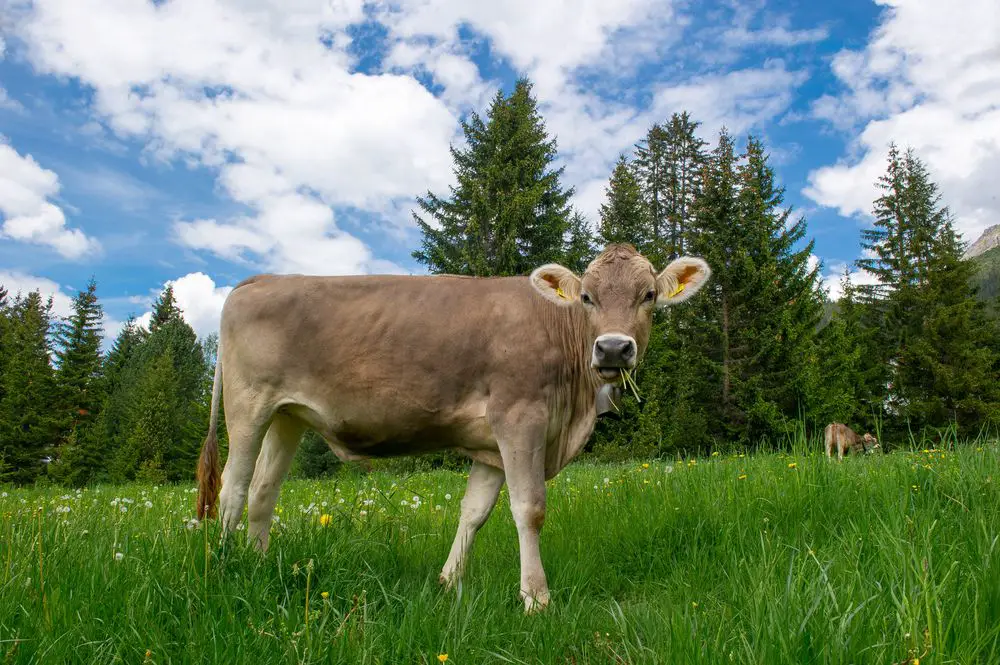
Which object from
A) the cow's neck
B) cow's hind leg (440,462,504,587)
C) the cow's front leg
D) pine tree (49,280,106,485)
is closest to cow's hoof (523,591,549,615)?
the cow's front leg

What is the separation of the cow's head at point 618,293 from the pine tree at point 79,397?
148 ft

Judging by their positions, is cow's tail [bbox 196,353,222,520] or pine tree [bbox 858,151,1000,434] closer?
cow's tail [bbox 196,353,222,520]

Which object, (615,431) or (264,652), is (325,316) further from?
(615,431)

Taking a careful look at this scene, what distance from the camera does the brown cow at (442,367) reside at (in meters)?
4.71

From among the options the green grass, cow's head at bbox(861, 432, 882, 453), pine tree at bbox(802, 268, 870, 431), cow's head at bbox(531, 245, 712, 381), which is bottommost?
the green grass

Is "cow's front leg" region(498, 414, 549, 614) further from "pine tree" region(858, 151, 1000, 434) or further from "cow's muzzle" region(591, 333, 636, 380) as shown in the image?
"pine tree" region(858, 151, 1000, 434)

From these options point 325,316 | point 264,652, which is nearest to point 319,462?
point 325,316

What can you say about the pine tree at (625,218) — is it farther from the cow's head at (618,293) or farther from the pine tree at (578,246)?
the cow's head at (618,293)

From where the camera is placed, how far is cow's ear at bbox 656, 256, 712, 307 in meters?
5.05

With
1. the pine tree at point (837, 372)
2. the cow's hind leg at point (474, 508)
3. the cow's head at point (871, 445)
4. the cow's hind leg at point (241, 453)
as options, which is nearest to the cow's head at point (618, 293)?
the cow's hind leg at point (474, 508)

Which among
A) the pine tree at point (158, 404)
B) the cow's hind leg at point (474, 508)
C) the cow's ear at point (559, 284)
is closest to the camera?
the cow's hind leg at point (474, 508)

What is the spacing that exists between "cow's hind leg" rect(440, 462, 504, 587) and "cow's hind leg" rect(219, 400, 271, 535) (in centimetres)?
163

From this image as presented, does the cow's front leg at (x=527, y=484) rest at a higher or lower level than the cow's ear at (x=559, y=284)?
lower

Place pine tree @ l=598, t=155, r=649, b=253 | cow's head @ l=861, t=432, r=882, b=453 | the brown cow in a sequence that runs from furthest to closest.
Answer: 1. pine tree @ l=598, t=155, r=649, b=253
2. cow's head @ l=861, t=432, r=882, b=453
3. the brown cow
